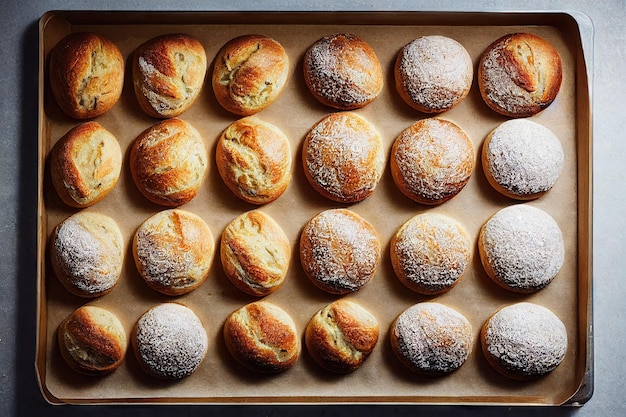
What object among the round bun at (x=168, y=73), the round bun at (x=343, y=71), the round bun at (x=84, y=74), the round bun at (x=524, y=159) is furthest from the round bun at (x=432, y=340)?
the round bun at (x=84, y=74)

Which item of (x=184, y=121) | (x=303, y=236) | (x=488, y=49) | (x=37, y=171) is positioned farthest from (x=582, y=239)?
(x=37, y=171)

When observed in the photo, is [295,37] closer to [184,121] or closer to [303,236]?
[184,121]

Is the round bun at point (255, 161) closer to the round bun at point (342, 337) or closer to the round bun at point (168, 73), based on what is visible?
the round bun at point (168, 73)

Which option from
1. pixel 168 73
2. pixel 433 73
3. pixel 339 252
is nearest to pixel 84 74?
pixel 168 73

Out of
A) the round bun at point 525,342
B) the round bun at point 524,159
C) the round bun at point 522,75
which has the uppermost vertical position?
the round bun at point 522,75

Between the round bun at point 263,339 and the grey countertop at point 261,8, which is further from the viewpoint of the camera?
the grey countertop at point 261,8

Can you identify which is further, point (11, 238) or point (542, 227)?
point (11, 238)

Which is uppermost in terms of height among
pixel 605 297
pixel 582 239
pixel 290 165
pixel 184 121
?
pixel 184 121

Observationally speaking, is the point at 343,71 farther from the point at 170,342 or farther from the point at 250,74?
the point at 170,342
